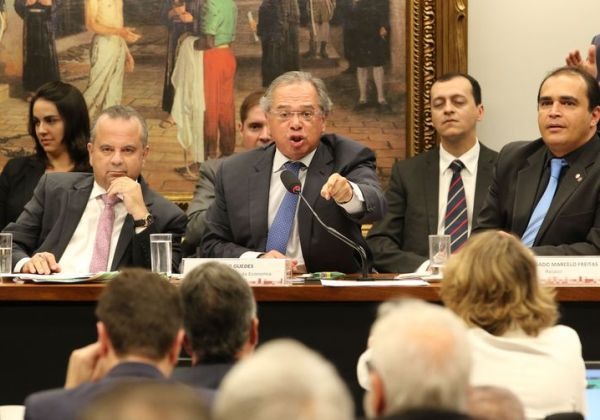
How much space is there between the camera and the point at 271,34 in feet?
21.4

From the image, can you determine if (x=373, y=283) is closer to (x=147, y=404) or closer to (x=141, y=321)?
(x=141, y=321)

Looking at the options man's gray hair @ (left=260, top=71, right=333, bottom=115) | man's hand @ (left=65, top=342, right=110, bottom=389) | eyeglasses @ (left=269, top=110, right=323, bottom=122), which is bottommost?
man's hand @ (left=65, top=342, right=110, bottom=389)

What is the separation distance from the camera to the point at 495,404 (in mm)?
2197

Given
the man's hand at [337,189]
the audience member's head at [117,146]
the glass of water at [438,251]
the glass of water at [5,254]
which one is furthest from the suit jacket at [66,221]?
the glass of water at [438,251]

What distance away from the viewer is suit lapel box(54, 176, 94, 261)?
5230 mm

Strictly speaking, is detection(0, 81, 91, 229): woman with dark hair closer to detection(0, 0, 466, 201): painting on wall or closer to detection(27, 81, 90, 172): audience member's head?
detection(27, 81, 90, 172): audience member's head

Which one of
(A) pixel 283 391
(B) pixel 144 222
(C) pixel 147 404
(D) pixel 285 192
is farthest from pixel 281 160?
(C) pixel 147 404

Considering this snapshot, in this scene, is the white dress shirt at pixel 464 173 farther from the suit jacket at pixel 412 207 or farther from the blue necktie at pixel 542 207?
the blue necktie at pixel 542 207

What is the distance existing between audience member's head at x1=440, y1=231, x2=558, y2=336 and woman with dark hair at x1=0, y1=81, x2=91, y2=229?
10.7 ft

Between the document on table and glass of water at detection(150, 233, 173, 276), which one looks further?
glass of water at detection(150, 233, 173, 276)

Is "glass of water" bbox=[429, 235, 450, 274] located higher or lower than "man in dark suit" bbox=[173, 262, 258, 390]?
lower

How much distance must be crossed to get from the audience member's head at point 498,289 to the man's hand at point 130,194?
2.17 meters

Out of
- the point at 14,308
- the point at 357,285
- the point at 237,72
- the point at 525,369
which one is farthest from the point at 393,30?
the point at 525,369

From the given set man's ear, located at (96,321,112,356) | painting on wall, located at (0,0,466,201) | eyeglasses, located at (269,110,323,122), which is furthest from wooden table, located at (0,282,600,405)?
painting on wall, located at (0,0,466,201)
